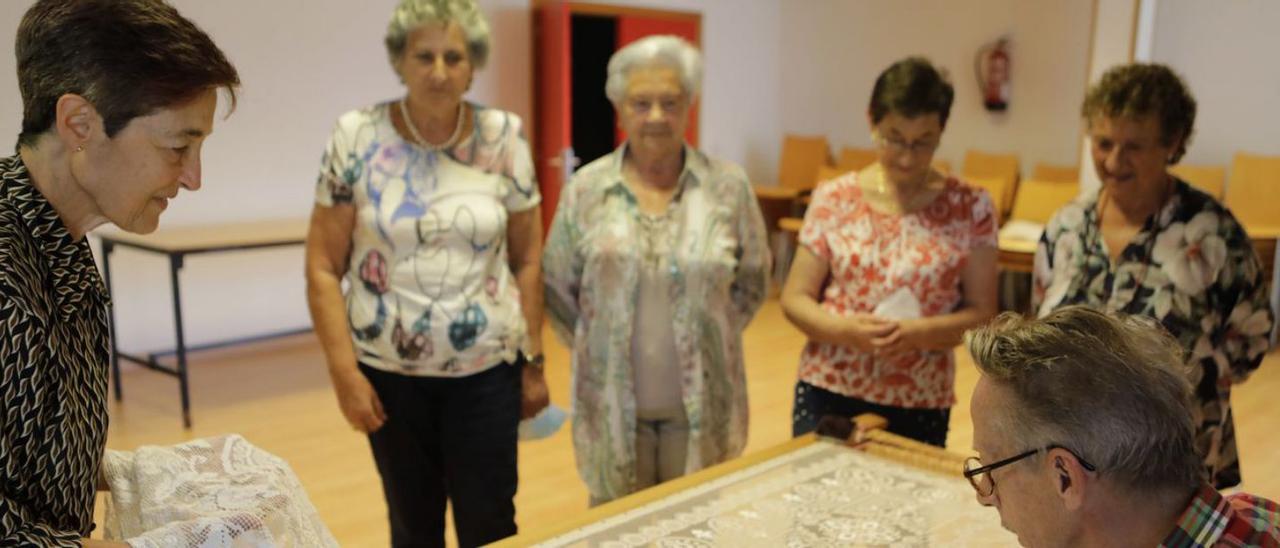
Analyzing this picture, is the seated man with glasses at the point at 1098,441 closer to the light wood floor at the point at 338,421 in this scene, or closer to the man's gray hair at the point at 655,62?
the man's gray hair at the point at 655,62

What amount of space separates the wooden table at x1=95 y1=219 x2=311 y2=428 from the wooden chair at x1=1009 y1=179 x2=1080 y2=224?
474 cm

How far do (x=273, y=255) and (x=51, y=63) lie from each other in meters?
5.33

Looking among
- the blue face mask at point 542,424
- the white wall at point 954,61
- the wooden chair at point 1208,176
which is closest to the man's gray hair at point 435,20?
the blue face mask at point 542,424

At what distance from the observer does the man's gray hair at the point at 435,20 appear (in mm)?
2213

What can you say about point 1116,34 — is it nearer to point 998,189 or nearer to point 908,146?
point 998,189

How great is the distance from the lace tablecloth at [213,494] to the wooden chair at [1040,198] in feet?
21.3

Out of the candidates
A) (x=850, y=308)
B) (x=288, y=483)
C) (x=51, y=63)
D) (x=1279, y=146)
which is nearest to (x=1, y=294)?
(x=51, y=63)

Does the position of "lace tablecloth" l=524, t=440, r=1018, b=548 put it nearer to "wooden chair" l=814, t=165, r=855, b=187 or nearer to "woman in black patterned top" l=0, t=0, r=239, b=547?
"woman in black patterned top" l=0, t=0, r=239, b=547

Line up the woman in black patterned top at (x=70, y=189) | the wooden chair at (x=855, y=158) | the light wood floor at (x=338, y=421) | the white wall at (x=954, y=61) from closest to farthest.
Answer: the woman in black patterned top at (x=70, y=189)
the light wood floor at (x=338, y=421)
the white wall at (x=954, y=61)
the wooden chair at (x=855, y=158)

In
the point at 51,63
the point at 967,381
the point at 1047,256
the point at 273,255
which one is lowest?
the point at 967,381

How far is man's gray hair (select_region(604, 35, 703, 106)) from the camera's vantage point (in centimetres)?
231

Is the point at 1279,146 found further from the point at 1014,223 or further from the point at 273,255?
the point at 273,255

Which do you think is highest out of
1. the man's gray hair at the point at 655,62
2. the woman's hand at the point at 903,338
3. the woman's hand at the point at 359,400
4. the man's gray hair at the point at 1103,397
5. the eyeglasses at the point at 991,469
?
the man's gray hair at the point at 655,62

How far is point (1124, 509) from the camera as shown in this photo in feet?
3.74
